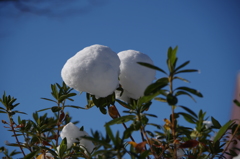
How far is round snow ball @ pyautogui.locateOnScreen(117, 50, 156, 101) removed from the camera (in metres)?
1.30

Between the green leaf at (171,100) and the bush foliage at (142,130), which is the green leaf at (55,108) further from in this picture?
the green leaf at (171,100)

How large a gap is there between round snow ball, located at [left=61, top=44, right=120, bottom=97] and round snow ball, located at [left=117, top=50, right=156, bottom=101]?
69mm

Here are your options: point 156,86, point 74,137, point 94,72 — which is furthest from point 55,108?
point 156,86

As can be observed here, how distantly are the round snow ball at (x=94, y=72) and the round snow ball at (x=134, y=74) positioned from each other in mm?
69

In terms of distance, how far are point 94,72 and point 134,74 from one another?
17cm

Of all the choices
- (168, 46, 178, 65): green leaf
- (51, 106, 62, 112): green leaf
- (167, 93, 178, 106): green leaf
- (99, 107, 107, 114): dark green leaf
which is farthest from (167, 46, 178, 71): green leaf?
(51, 106, 62, 112): green leaf

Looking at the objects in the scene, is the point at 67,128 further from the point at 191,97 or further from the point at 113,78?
the point at 191,97

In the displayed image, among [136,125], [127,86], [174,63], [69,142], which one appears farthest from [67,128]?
[174,63]

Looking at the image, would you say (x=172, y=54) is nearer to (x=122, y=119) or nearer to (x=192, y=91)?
(x=192, y=91)

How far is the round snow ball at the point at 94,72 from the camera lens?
4.00 feet

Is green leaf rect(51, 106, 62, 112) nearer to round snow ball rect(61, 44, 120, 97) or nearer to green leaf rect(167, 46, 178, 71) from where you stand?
round snow ball rect(61, 44, 120, 97)

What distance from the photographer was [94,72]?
3.99 feet

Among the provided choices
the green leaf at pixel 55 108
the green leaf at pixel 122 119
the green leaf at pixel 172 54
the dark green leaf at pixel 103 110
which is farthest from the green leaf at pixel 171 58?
the green leaf at pixel 55 108

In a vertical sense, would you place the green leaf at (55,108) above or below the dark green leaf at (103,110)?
above
